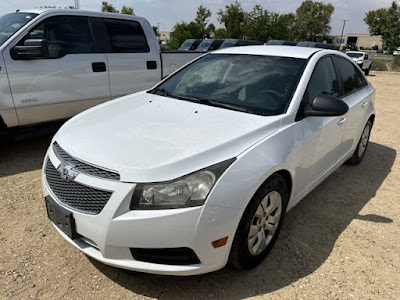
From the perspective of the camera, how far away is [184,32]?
4034 centimetres

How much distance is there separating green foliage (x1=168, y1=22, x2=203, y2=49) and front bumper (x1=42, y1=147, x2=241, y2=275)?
37.7 meters

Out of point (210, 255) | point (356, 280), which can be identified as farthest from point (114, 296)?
point (356, 280)

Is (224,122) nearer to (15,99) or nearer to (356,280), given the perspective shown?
(356,280)

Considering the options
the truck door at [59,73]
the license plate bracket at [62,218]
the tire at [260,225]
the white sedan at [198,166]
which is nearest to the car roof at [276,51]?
the white sedan at [198,166]

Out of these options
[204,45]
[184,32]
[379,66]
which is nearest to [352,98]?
[204,45]

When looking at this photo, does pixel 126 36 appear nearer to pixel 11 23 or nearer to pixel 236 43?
pixel 11 23

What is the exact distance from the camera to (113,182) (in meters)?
2.08

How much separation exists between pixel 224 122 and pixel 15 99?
2979 millimetres

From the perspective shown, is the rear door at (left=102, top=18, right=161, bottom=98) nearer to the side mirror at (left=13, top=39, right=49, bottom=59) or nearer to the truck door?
the truck door

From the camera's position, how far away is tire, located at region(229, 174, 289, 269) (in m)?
2.32

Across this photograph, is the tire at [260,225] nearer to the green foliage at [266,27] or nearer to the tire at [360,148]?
the tire at [360,148]

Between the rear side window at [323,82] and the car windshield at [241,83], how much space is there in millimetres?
153

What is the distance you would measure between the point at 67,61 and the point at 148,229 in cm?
340

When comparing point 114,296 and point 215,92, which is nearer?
point 114,296
